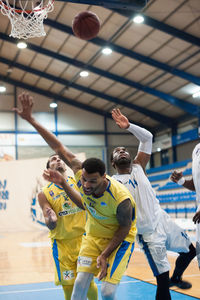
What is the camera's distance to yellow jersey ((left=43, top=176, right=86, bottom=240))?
4031mm

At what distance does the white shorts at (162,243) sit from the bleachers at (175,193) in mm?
11388

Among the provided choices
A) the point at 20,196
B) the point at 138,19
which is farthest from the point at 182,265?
the point at 20,196

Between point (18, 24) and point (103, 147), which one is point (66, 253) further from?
point (103, 147)

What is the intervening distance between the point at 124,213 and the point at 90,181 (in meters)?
0.40

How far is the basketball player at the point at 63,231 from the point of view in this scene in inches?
153

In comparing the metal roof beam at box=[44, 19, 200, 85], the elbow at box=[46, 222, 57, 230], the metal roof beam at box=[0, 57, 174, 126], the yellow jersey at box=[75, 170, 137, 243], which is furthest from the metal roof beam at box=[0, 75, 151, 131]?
the yellow jersey at box=[75, 170, 137, 243]

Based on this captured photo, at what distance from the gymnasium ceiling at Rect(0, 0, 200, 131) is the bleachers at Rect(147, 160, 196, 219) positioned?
3177 millimetres

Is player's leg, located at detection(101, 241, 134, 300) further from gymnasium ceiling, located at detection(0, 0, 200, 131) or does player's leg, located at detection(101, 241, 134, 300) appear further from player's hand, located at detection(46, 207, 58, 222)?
gymnasium ceiling, located at detection(0, 0, 200, 131)

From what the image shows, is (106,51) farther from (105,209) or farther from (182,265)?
(105,209)

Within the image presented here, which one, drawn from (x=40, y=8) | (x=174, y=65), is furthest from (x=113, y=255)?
(x=174, y=65)

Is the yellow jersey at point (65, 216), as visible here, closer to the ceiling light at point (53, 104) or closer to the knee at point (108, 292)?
Answer: the knee at point (108, 292)

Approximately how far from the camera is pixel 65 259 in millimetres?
3953

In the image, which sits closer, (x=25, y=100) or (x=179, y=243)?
(x=25, y=100)

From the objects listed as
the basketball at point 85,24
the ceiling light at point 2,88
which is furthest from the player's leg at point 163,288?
the ceiling light at point 2,88
